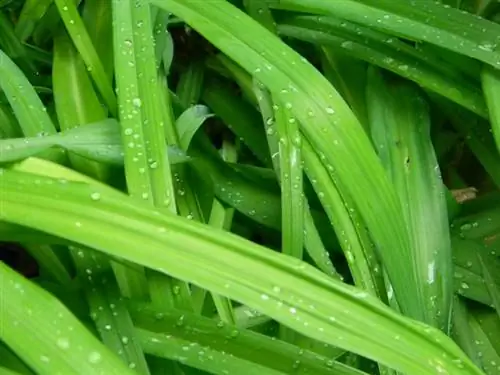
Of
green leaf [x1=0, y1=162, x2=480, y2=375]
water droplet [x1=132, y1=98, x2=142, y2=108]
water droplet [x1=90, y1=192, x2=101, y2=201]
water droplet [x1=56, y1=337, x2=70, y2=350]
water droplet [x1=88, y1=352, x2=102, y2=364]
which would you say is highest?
water droplet [x1=132, y1=98, x2=142, y2=108]

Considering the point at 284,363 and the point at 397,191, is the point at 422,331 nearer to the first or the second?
the point at 284,363

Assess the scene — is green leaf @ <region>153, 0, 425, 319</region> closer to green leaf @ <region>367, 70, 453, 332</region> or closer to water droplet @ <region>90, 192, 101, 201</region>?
green leaf @ <region>367, 70, 453, 332</region>

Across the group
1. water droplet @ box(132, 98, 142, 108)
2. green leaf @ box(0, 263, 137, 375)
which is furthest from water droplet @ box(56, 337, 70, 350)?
water droplet @ box(132, 98, 142, 108)

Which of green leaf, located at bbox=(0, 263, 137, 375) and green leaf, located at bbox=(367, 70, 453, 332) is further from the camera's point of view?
green leaf, located at bbox=(367, 70, 453, 332)

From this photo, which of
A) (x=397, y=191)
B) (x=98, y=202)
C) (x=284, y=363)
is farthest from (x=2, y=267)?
(x=397, y=191)

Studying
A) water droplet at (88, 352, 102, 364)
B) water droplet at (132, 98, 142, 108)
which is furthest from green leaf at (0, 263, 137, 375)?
water droplet at (132, 98, 142, 108)

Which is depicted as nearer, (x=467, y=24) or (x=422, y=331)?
(x=422, y=331)

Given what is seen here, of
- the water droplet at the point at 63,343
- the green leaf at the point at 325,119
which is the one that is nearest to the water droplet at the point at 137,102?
the green leaf at the point at 325,119

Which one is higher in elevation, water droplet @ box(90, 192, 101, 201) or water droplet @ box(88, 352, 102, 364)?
water droplet @ box(90, 192, 101, 201)

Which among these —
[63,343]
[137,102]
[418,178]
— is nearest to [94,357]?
[63,343]

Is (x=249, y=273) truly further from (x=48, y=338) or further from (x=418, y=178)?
(x=418, y=178)

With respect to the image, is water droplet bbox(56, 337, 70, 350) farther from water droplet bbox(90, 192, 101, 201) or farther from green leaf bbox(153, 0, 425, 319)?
green leaf bbox(153, 0, 425, 319)
